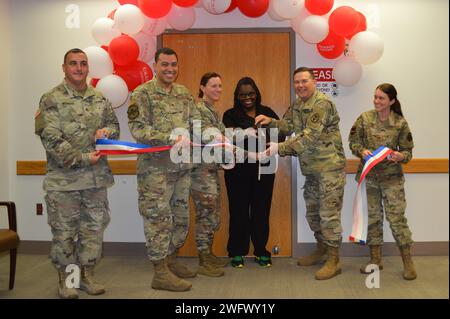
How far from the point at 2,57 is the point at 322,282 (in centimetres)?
389

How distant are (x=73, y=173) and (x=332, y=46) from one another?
104 inches

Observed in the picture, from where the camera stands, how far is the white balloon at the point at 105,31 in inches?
173

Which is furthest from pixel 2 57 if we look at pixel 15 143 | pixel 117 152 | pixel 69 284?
pixel 69 284

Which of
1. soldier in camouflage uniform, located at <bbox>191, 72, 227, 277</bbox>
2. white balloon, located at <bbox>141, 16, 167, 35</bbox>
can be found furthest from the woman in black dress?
white balloon, located at <bbox>141, 16, 167, 35</bbox>

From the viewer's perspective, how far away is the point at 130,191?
16.4 ft

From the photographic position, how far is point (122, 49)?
14.0 ft

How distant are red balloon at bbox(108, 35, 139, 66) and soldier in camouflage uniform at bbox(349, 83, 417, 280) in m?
2.18

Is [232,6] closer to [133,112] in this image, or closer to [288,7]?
[288,7]

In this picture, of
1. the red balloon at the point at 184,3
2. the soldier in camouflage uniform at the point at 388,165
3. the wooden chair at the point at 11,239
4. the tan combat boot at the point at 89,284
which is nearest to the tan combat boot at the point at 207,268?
the tan combat boot at the point at 89,284

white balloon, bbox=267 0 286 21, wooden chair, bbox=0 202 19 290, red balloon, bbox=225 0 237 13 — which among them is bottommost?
wooden chair, bbox=0 202 19 290

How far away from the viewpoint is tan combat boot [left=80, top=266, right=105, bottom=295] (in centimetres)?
362

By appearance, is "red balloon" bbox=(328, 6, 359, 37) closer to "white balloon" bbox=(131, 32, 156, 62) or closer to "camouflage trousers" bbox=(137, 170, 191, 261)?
"white balloon" bbox=(131, 32, 156, 62)

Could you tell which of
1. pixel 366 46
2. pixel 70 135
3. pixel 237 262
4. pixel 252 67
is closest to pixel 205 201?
pixel 237 262

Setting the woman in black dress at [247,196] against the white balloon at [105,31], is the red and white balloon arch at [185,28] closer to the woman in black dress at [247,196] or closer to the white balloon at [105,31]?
the white balloon at [105,31]
